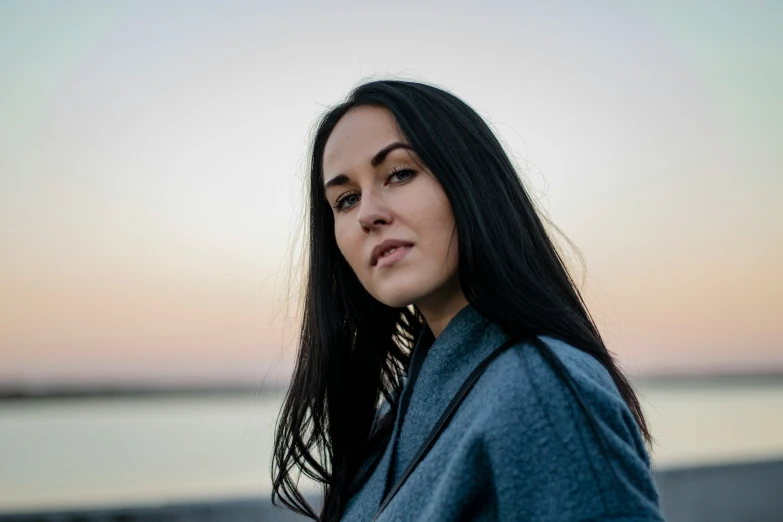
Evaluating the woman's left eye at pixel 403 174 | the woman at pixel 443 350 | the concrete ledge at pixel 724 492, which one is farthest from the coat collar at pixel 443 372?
the concrete ledge at pixel 724 492

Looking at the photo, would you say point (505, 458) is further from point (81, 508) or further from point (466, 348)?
point (81, 508)

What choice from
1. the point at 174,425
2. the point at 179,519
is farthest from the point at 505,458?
the point at 174,425

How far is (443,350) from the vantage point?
1242 millimetres

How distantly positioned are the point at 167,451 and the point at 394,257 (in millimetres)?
7203

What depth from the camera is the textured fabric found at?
0.82m

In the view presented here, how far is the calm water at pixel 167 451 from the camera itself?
5.08 metres

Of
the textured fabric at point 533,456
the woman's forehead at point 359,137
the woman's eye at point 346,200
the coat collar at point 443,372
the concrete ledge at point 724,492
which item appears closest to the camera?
the textured fabric at point 533,456

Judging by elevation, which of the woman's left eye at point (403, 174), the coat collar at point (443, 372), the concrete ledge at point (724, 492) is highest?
the woman's left eye at point (403, 174)

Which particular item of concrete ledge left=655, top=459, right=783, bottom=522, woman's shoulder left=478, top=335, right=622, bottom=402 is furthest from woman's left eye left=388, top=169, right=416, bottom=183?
concrete ledge left=655, top=459, right=783, bottom=522

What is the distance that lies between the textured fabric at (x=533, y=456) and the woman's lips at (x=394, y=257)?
0.94 feet

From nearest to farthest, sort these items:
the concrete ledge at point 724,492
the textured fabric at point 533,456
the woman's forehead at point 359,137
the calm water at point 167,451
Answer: the textured fabric at point 533,456, the woman's forehead at point 359,137, the concrete ledge at point 724,492, the calm water at point 167,451

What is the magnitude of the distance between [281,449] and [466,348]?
0.74 m

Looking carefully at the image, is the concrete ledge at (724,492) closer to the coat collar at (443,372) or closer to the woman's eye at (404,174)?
the coat collar at (443,372)

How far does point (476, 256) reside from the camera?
1.17 meters
